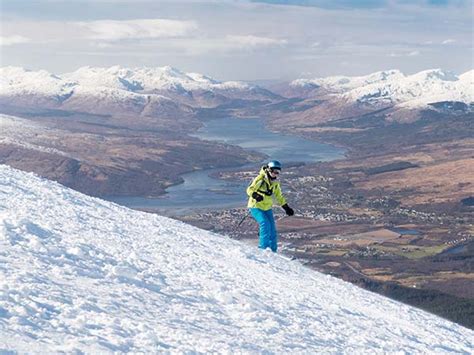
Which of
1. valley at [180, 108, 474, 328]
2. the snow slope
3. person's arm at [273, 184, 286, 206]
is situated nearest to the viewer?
the snow slope

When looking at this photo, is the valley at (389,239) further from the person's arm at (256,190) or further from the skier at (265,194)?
the person's arm at (256,190)

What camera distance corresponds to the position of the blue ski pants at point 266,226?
22297mm

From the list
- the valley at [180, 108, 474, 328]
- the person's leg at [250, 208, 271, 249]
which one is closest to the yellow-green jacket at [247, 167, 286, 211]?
the person's leg at [250, 208, 271, 249]

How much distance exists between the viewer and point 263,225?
22.6 m

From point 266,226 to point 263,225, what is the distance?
10 centimetres

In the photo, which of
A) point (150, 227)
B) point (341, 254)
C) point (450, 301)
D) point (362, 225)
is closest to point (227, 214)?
point (362, 225)

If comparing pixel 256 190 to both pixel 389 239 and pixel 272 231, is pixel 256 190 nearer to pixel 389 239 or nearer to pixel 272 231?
pixel 272 231

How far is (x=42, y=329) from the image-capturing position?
980cm

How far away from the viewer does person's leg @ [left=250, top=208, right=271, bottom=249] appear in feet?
73.1

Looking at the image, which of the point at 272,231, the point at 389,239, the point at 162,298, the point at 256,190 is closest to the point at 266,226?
the point at 272,231

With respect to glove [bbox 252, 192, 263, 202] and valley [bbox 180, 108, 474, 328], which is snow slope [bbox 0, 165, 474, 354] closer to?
glove [bbox 252, 192, 263, 202]

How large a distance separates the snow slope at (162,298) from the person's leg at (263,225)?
1.19 meters

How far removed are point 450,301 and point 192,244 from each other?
6618cm

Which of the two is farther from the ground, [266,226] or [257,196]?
[257,196]
